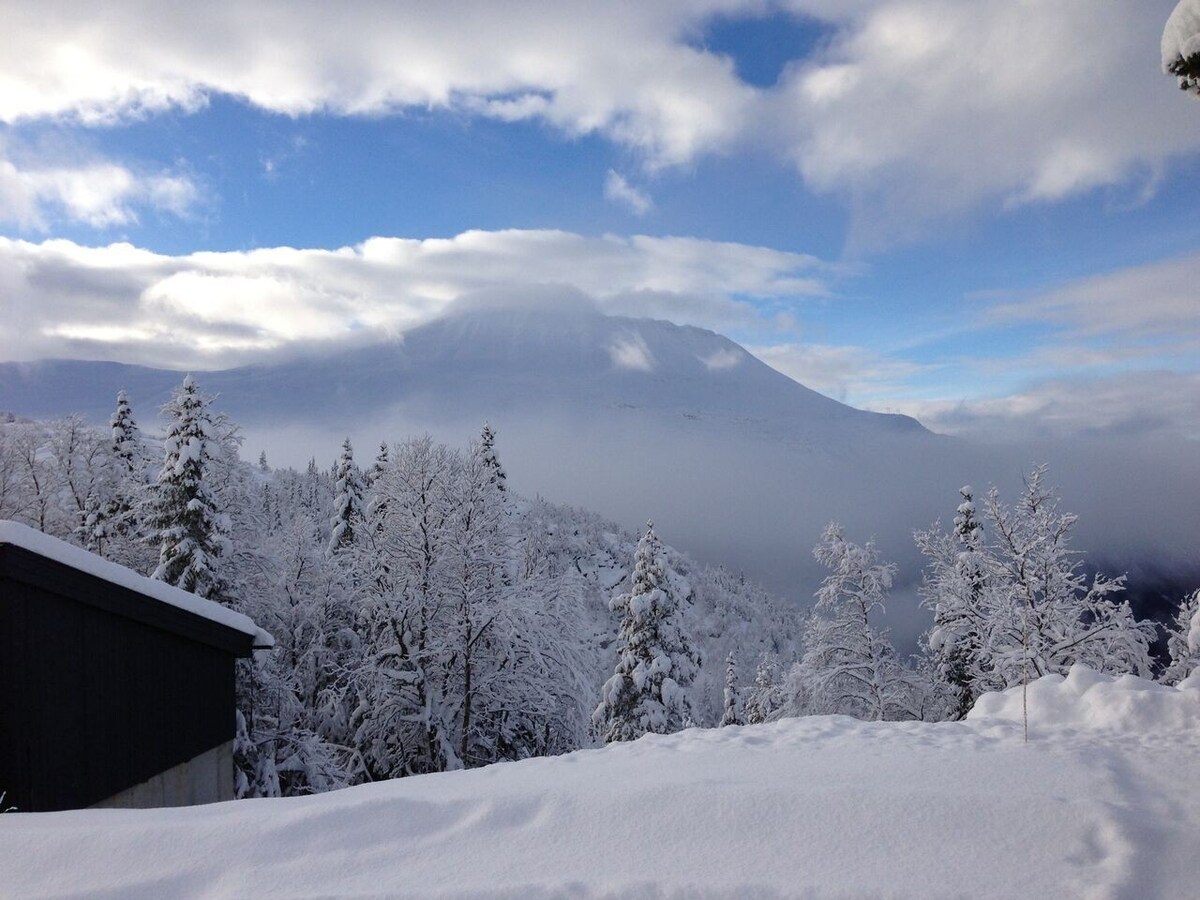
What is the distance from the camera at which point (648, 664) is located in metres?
24.6

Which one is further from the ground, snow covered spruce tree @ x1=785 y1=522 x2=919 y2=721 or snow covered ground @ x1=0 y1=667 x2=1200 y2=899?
snow covered ground @ x1=0 y1=667 x2=1200 y2=899

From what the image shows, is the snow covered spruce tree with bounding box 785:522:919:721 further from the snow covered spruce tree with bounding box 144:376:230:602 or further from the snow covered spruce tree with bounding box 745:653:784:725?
the snow covered spruce tree with bounding box 144:376:230:602

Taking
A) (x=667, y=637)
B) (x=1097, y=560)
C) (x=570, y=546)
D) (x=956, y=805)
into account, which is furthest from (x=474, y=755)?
(x=570, y=546)

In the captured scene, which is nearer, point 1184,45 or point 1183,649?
point 1184,45

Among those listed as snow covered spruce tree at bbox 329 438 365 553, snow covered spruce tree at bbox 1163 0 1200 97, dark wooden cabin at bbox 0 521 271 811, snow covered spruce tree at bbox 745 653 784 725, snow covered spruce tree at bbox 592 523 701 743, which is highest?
snow covered spruce tree at bbox 1163 0 1200 97

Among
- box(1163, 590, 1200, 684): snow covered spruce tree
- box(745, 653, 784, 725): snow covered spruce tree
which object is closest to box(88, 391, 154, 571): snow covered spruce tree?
box(745, 653, 784, 725): snow covered spruce tree

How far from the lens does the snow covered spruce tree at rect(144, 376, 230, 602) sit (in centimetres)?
1927

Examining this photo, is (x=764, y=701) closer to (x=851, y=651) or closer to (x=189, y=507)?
(x=851, y=651)

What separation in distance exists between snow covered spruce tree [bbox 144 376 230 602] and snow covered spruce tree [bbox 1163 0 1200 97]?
21869mm

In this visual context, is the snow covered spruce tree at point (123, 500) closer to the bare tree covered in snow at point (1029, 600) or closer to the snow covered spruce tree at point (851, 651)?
the snow covered spruce tree at point (851, 651)

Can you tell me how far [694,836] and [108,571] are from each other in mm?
9671

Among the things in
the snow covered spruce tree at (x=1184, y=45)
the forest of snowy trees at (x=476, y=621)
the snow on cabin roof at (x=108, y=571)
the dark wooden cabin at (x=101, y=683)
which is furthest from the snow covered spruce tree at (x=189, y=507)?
the snow covered spruce tree at (x=1184, y=45)

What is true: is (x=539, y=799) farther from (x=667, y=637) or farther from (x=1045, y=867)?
(x=667, y=637)

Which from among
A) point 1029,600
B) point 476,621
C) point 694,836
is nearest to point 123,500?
point 476,621
